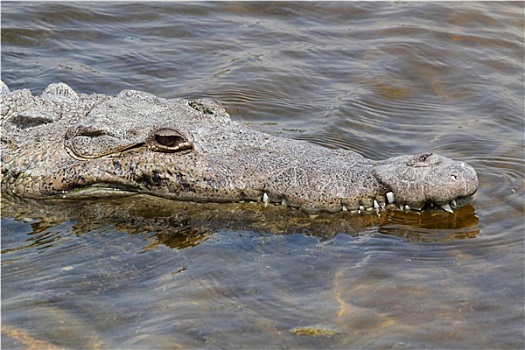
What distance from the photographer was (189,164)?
6.08m

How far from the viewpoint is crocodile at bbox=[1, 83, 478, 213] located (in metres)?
5.75

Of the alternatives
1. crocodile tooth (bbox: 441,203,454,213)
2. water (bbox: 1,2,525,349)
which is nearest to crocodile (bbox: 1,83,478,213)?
crocodile tooth (bbox: 441,203,454,213)

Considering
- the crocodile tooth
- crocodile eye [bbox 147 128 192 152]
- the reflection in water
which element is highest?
crocodile eye [bbox 147 128 192 152]

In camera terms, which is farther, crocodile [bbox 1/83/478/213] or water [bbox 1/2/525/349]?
crocodile [bbox 1/83/478/213]

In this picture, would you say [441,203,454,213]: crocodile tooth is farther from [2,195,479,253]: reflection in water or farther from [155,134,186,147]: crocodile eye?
[155,134,186,147]: crocodile eye

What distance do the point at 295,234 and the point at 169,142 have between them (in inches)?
47.2

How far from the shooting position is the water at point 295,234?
15.1ft

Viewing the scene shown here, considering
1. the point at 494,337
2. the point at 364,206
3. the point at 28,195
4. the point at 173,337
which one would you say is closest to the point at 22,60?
the point at 28,195

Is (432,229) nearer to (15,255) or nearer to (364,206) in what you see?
(364,206)

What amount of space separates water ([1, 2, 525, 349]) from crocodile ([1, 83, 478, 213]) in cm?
15

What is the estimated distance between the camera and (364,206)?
5.79m

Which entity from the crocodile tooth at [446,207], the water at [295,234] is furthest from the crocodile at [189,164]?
the water at [295,234]

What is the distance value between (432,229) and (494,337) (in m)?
1.38

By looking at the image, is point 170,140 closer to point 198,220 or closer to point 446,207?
point 198,220
